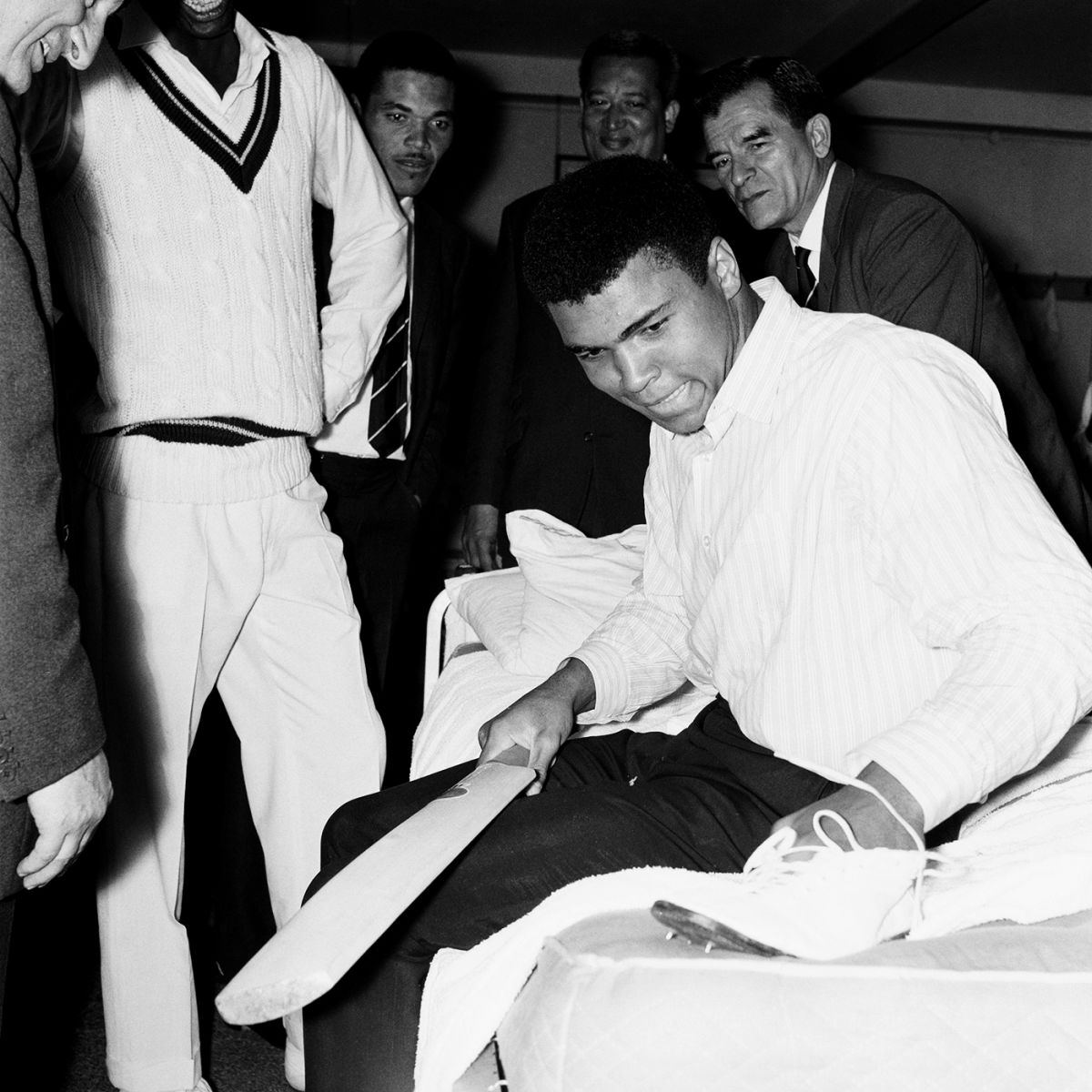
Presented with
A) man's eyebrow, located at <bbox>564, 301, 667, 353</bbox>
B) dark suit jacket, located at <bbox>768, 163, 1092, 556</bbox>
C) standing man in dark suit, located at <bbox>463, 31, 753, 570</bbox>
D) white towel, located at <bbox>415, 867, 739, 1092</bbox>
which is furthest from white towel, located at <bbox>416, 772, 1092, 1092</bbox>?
standing man in dark suit, located at <bbox>463, 31, 753, 570</bbox>

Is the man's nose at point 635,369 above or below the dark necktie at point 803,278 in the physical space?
below

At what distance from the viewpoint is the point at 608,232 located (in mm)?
1488

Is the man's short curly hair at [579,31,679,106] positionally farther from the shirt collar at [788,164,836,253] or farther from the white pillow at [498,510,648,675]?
the white pillow at [498,510,648,675]

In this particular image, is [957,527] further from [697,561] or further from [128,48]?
[128,48]

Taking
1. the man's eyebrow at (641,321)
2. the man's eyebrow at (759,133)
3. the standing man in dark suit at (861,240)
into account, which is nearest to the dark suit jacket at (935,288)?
the standing man in dark suit at (861,240)

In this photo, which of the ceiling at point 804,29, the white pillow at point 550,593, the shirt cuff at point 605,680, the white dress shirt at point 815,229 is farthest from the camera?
the ceiling at point 804,29

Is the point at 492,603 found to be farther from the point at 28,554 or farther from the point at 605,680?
the point at 28,554

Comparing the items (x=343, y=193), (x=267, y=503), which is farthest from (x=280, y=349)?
(x=343, y=193)

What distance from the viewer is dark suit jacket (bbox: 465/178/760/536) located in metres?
2.72

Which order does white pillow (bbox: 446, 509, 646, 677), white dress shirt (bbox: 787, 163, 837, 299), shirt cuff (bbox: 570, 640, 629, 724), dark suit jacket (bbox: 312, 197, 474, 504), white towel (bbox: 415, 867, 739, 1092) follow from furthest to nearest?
dark suit jacket (bbox: 312, 197, 474, 504), white dress shirt (bbox: 787, 163, 837, 299), white pillow (bbox: 446, 509, 646, 677), shirt cuff (bbox: 570, 640, 629, 724), white towel (bbox: 415, 867, 739, 1092)

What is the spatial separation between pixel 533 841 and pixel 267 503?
0.87 metres

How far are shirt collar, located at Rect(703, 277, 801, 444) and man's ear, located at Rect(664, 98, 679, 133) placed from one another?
159cm

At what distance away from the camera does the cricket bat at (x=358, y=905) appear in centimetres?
106

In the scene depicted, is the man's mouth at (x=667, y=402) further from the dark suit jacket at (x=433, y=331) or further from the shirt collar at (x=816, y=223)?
the dark suit jacket at (x=433, y=331)
